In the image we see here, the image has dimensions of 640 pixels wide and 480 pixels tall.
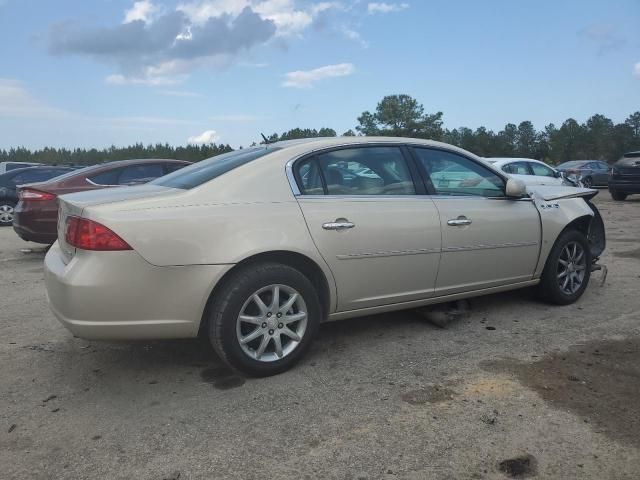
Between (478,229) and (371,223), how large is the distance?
3.30ft

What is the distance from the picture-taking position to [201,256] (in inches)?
123

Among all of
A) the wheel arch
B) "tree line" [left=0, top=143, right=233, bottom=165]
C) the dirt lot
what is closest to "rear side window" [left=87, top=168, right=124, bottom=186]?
the dirt lot

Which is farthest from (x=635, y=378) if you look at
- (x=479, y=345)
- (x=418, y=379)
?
(x=418, y=379)

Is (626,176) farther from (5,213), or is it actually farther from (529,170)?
(5,213)

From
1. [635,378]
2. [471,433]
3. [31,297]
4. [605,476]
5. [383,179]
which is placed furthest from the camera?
[31,297]

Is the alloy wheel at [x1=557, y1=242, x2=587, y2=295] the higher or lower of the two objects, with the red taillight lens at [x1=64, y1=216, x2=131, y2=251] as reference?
lower

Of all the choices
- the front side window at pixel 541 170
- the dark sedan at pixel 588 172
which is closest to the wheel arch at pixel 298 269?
the front side window at pixel 541 170

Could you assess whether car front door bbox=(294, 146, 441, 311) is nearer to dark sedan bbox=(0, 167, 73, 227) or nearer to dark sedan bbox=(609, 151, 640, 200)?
dark sedan bbox=(0, 167, 73, 227)

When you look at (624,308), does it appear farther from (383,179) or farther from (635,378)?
(383,179)

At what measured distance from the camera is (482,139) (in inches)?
2512

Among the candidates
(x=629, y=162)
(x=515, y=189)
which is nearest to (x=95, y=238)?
(x=515, y=189)

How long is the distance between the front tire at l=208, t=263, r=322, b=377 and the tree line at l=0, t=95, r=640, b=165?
3547 centimetres

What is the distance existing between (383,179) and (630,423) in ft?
6.93

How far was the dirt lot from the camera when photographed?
2496 millimetres
